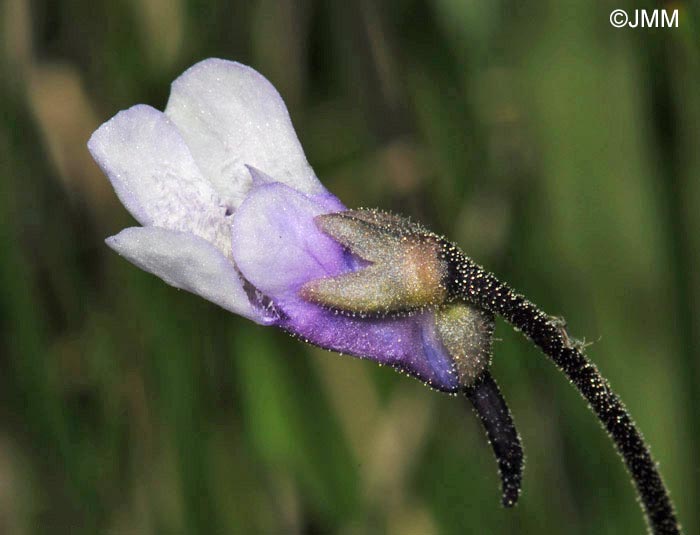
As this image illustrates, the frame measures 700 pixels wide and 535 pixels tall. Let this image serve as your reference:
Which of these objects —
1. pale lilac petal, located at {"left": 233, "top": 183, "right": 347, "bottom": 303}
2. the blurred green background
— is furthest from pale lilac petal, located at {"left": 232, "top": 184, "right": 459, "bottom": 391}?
the blurred green background

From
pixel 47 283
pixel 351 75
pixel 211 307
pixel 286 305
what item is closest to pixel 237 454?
pixel 211 307

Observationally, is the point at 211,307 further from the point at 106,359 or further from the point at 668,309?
the point at 668,309

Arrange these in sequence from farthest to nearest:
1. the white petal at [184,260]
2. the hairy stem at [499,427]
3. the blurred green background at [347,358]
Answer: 1. the blurred green background at [347,358]
2. the hairy stem at [499,427]
3. the white petal at [184,260]

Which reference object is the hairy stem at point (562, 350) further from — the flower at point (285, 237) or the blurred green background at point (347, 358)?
the blurred green background at point (347, 358)

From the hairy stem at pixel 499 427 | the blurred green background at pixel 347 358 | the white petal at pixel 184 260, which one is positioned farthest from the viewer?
the blurred green background at pixel 347 358

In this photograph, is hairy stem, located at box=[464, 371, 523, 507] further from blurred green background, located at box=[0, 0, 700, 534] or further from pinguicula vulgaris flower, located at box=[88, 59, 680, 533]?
blurred green background, located at box=[0, 0, 700, 534]

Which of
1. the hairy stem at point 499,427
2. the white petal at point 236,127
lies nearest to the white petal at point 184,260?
the white petal at point 236,127
